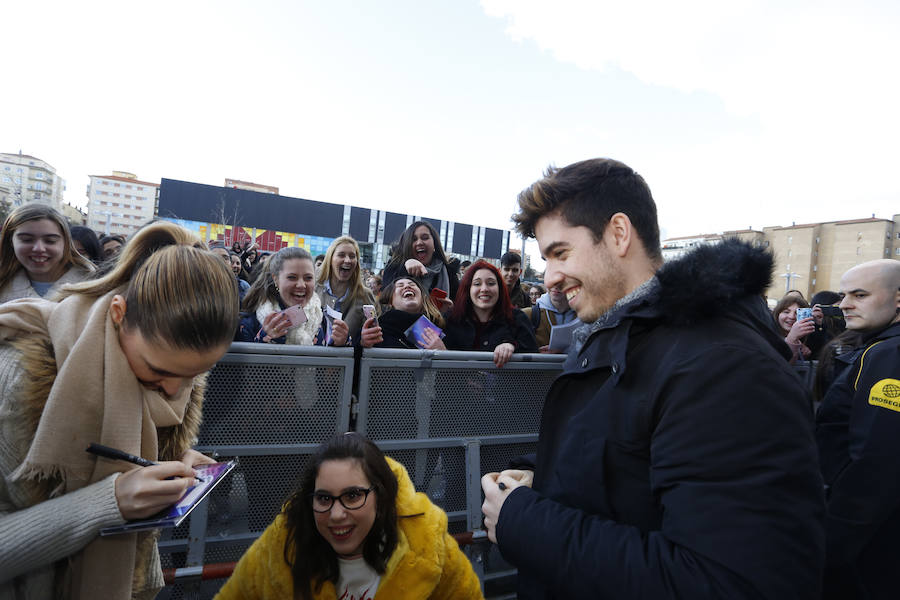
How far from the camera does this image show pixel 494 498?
1530 mm

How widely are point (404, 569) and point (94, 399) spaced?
1429 millimetres

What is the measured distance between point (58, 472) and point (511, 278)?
529cm

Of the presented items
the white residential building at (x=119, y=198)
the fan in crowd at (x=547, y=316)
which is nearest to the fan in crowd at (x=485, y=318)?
the fan in crowd at (x=547, y=316)

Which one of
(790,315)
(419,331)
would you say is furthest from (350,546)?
(790,315)

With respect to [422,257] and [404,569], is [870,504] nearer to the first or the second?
[404,569]

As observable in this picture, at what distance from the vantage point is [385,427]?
116 inches

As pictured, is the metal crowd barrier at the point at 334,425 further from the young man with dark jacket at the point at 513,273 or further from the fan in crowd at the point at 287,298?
the young man with dark jacket at the point at 513,273

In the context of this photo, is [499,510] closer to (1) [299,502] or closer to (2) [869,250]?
(1) [299,502]

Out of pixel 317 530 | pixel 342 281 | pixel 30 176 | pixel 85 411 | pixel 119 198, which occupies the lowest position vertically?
pixel 317 530

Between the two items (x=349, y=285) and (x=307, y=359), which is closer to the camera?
(x=307, y=359)

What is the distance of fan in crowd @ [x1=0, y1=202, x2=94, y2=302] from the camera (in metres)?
3.53

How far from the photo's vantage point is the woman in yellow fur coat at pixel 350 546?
2051 millimetres

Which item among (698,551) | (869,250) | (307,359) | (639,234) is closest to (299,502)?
(307,359)

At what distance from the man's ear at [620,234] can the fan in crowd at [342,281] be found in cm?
326
